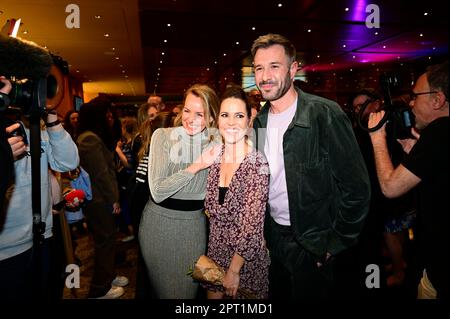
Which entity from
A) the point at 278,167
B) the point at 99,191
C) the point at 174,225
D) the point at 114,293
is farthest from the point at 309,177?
the point at 114,293

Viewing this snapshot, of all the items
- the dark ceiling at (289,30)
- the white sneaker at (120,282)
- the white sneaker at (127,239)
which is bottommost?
the white sneaker at (120,282)

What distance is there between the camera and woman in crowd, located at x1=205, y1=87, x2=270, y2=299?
4.86ft

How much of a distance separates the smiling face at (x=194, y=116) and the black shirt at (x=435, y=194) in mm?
1139

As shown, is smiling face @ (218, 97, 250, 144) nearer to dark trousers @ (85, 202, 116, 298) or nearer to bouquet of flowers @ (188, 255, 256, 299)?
→ bouquet of flowers @ (188, 255, 256, 299)

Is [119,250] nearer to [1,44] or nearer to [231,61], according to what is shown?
[1,44]

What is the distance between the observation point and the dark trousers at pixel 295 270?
1.57 meters

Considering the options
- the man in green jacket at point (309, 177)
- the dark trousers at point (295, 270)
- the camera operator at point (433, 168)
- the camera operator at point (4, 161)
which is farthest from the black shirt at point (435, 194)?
the camera operator at point (4, 161)

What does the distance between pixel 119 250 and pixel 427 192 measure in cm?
373

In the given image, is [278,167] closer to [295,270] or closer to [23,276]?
[295,270]

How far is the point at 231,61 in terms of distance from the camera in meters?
9.38

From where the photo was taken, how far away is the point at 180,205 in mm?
1769

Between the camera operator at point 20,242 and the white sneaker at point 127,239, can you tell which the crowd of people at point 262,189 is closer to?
the camera operator at point 20,242

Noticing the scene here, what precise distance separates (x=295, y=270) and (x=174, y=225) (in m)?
0.75
